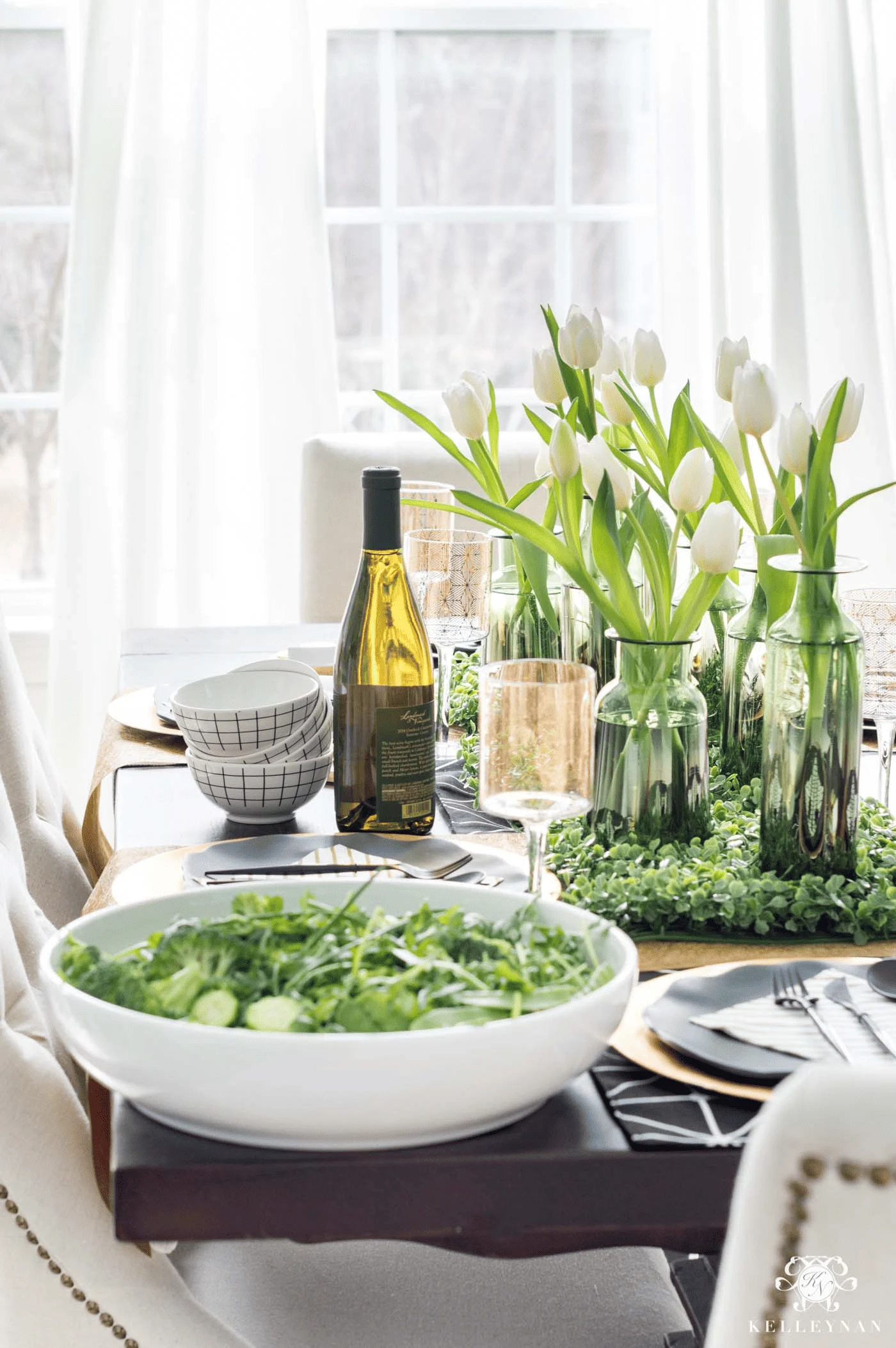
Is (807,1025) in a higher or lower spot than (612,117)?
lower

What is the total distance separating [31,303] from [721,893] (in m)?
2.78

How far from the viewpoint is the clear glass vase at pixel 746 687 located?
122 centimetres

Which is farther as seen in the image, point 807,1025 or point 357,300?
point 357,300

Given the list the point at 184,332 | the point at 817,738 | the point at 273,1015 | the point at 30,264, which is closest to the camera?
the point at 273,1015

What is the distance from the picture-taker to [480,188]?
10.9 feet

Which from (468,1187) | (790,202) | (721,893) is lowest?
(468,1187)

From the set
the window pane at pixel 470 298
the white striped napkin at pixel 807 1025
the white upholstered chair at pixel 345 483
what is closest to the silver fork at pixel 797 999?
the white striped napkin at pixel 807 1025

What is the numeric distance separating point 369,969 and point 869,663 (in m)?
0.66

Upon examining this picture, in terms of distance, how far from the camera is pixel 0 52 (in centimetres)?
315

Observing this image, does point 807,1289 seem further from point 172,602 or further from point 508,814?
point 172,602

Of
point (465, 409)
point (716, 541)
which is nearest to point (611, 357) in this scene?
point (465, 409)

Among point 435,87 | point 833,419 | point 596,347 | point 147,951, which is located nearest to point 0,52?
point 435,87

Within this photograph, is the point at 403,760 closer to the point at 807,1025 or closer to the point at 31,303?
the point at 807,1025

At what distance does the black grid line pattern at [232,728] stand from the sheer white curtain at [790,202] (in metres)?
2.31
